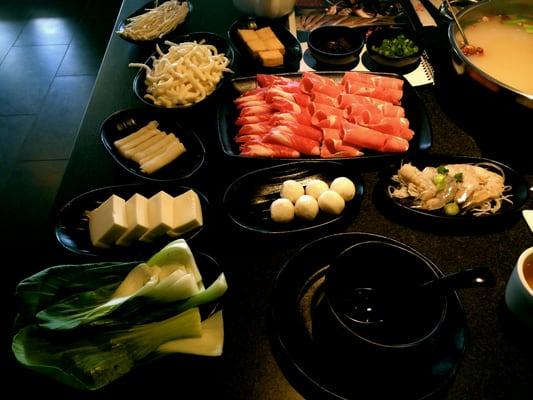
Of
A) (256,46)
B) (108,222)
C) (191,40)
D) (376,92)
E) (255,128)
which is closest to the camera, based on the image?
(108,222)

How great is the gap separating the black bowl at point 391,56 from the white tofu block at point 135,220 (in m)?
1.42

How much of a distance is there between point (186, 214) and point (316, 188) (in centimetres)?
49

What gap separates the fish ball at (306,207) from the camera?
1459mm

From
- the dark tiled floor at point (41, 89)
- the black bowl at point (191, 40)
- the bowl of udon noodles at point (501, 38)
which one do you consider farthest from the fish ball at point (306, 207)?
the dark tiled floor at point (41, 89)

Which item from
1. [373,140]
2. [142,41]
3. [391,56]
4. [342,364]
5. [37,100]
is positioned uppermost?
[142,41]

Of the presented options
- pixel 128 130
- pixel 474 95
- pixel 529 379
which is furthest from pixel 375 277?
pixel 128 130

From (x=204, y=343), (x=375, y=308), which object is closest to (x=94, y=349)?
(x=204, y=343)

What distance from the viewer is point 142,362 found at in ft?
3.55

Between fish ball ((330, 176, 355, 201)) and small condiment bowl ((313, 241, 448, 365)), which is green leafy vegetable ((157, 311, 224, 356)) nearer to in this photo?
small condiment bowl ((313, 241, 448, 365))

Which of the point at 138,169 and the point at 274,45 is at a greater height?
the point at 274,45

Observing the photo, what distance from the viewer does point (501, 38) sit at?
6.57ft

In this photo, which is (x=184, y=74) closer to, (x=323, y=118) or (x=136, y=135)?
(x=136, y=135)

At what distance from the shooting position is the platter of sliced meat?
1.71 metres

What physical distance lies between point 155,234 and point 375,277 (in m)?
0.75
